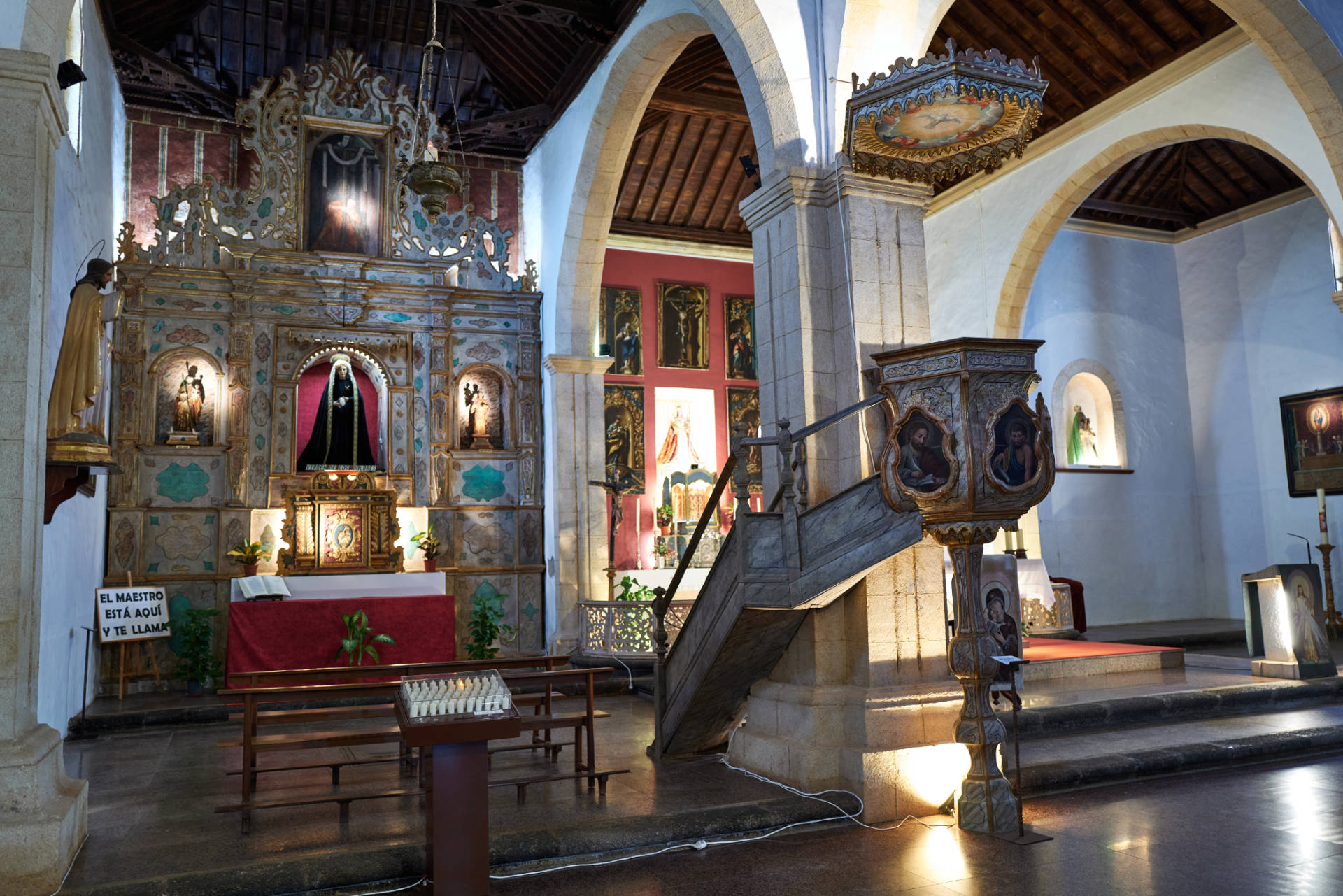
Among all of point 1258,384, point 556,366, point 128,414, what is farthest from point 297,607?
point 1258,384

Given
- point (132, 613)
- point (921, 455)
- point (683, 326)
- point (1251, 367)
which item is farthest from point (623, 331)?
point (921, 455)

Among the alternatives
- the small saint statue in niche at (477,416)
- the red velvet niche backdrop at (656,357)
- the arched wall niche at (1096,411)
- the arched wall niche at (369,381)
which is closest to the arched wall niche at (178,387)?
the arched wall niche at (369,381)

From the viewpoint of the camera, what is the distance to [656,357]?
590 inches

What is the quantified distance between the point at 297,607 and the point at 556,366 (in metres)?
4.04

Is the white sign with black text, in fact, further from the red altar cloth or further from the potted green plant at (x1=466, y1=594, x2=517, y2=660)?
the potted green plant at (x1=466, y1=594, x2=517, y2=660)

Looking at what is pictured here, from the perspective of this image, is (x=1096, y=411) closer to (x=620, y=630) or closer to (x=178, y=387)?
→ (x=620, y=630)

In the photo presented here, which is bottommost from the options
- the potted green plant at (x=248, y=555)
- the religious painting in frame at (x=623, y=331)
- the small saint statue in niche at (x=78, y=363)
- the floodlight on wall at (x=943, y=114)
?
the potted green plant at (x=248, y=555)

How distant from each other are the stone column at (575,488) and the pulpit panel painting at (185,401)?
3.96 meters

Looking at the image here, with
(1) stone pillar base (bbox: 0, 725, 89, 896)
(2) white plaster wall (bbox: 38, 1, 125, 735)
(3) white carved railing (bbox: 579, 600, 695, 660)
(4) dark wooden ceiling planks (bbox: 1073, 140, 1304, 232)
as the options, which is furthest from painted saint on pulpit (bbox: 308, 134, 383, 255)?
(4) dark wooden ceiling planks (bbox: 1073, 140, 1304, 232)

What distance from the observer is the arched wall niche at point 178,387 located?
11125mm

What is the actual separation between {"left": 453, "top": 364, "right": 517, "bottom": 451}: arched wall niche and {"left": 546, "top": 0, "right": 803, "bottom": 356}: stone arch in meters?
1.18

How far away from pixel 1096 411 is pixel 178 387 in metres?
12.6

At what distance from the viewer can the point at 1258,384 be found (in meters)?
14.2

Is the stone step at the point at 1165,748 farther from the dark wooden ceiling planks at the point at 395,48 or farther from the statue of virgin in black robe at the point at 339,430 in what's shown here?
the statue of virgin in black robe at the point at 339,430
